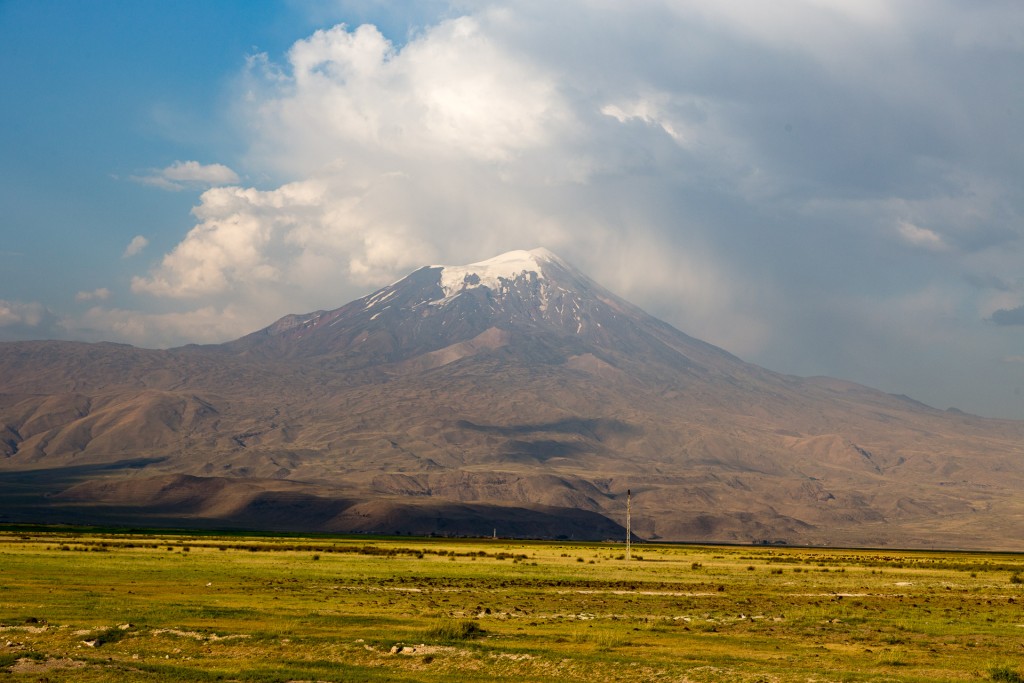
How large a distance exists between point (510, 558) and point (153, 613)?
5540 centimetres

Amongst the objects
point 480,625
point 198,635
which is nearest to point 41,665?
point 198,635

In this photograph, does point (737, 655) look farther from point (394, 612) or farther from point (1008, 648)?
point (394, 612)

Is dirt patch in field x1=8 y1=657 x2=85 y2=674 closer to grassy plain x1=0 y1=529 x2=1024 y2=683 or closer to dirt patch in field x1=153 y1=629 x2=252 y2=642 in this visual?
grassy plain x1=0 y1=529 x2=1024 y2=683

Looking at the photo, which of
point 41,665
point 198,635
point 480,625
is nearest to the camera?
point 41,665

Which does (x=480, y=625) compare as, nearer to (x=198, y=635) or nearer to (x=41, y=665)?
(x=198, y=635)

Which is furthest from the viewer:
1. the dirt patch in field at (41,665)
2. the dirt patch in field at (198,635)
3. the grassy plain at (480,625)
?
the dirt patch in field at (198,635)

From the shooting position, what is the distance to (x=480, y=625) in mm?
36906

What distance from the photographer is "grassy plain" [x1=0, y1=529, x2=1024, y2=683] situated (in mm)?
27062

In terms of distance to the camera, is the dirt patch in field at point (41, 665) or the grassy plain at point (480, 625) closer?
the dirt patch in field at point (41, 665)

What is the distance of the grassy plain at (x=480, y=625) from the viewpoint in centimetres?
2706

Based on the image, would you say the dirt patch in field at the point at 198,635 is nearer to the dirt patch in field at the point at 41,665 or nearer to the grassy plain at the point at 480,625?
the grassy plain at the point at 480,625

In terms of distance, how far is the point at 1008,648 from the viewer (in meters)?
33.2

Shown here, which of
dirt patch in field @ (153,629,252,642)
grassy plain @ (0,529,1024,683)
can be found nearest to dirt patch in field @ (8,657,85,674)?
grassy plain @ (0,529,1024,683)

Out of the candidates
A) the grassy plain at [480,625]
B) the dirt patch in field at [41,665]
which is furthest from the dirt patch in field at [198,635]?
the dirt patch in field at [41,665]
